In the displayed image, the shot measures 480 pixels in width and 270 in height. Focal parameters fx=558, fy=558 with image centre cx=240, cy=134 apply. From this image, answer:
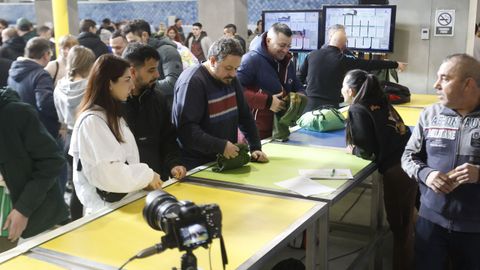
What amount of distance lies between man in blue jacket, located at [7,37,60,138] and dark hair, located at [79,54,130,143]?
1.92 m

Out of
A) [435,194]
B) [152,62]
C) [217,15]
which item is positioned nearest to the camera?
[435,194]

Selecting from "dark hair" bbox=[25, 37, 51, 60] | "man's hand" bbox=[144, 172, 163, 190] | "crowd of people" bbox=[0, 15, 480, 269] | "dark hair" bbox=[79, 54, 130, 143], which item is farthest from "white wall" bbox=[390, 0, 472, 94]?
"dark hair" bbox=[79, 54, 130, 143]

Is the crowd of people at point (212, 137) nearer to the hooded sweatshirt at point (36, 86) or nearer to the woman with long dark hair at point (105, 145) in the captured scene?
the woman with long dark hair at point (105, 145)

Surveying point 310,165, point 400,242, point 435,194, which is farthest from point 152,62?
point 400,242

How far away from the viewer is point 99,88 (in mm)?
2289

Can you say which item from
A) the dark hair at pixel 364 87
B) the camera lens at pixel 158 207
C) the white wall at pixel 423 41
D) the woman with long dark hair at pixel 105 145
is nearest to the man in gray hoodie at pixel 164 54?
the dark hair at pixel 364 87

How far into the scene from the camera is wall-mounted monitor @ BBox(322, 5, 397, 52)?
5652 millimetres

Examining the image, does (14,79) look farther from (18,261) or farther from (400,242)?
(400,242)

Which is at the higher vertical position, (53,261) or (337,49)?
(337,49)

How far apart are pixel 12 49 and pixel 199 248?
4.28 meters

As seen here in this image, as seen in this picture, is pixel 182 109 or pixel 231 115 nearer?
pixel 182 109

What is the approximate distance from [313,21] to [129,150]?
4331 mm

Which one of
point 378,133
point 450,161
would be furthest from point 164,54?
point 450,161

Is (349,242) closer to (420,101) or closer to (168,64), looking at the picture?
(168,64)
